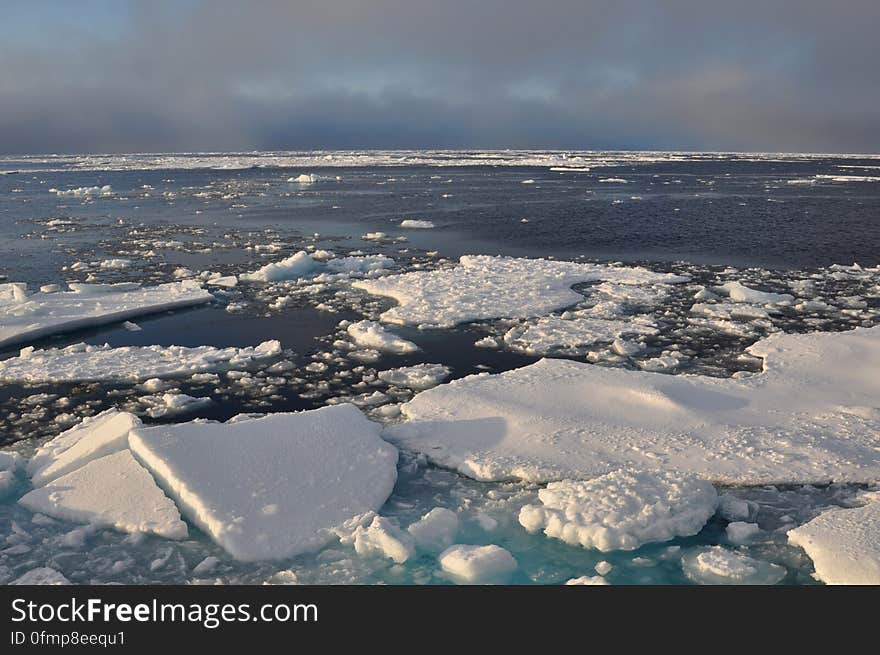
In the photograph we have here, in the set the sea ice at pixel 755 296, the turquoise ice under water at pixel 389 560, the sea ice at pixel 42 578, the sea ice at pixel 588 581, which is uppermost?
the sea ice at pixel 755 296

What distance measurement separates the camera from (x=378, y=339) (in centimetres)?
1038

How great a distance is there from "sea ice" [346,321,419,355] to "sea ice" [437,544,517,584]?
5.37 m

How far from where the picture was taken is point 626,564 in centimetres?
494

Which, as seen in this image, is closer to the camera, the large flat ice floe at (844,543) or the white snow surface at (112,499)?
the large flat ice floe at (844,543)

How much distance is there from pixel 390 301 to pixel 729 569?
30.3 ft

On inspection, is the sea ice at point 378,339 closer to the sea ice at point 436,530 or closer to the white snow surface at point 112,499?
the white snow surface at point 112,499

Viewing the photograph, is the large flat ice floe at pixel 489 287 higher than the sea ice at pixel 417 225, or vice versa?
the sea ice at pixel 417 225

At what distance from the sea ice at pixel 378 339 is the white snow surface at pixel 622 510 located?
474cm

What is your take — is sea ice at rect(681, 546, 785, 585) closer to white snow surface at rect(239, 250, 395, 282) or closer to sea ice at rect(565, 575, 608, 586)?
sea ice at rect(565, 575, 608, 586)

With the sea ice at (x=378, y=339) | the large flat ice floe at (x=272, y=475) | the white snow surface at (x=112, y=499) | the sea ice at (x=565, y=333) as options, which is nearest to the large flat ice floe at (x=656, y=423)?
the large flat ice floe at (x=272, y=475)

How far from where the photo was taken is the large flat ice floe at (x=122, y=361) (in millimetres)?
8914

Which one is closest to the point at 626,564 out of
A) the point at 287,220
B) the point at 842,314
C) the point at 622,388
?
the point at 622,388

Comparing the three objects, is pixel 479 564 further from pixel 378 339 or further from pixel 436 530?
pixel 378 339

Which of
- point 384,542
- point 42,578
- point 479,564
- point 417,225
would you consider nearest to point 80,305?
point 42,578
